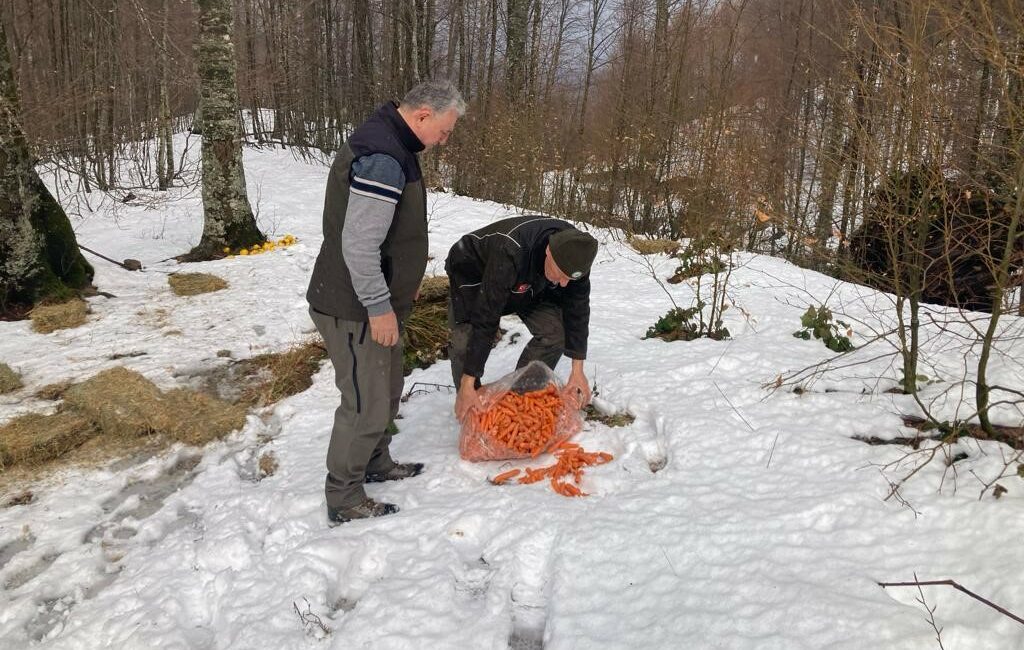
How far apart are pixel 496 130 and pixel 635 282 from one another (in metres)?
6.55

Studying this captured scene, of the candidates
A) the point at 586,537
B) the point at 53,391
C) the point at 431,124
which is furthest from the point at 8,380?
the point at 586,537

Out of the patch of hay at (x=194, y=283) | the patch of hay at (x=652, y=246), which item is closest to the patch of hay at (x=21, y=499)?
the patch of hay at (x=194, y=283)

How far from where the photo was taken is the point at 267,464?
130 inches

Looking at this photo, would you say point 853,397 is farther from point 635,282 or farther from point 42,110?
point 42,110

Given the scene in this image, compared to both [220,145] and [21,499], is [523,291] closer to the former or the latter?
[21,499]

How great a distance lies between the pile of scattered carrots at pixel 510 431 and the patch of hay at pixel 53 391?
2753 millimetres

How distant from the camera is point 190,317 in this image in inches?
208

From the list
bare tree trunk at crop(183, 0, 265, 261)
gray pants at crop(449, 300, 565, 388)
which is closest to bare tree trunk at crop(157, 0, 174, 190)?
bare tree trunk at crop(183, 0, 265, 261)

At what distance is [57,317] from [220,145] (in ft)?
9.79

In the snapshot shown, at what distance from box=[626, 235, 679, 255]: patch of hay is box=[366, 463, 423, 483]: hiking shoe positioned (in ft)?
17.6

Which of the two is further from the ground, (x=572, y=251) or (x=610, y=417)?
(x=572, y=251)

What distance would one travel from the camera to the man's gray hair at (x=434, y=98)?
2361mm

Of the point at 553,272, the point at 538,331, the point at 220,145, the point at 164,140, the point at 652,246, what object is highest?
the point at 164,140

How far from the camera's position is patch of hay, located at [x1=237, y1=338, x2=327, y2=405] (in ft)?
13.4
